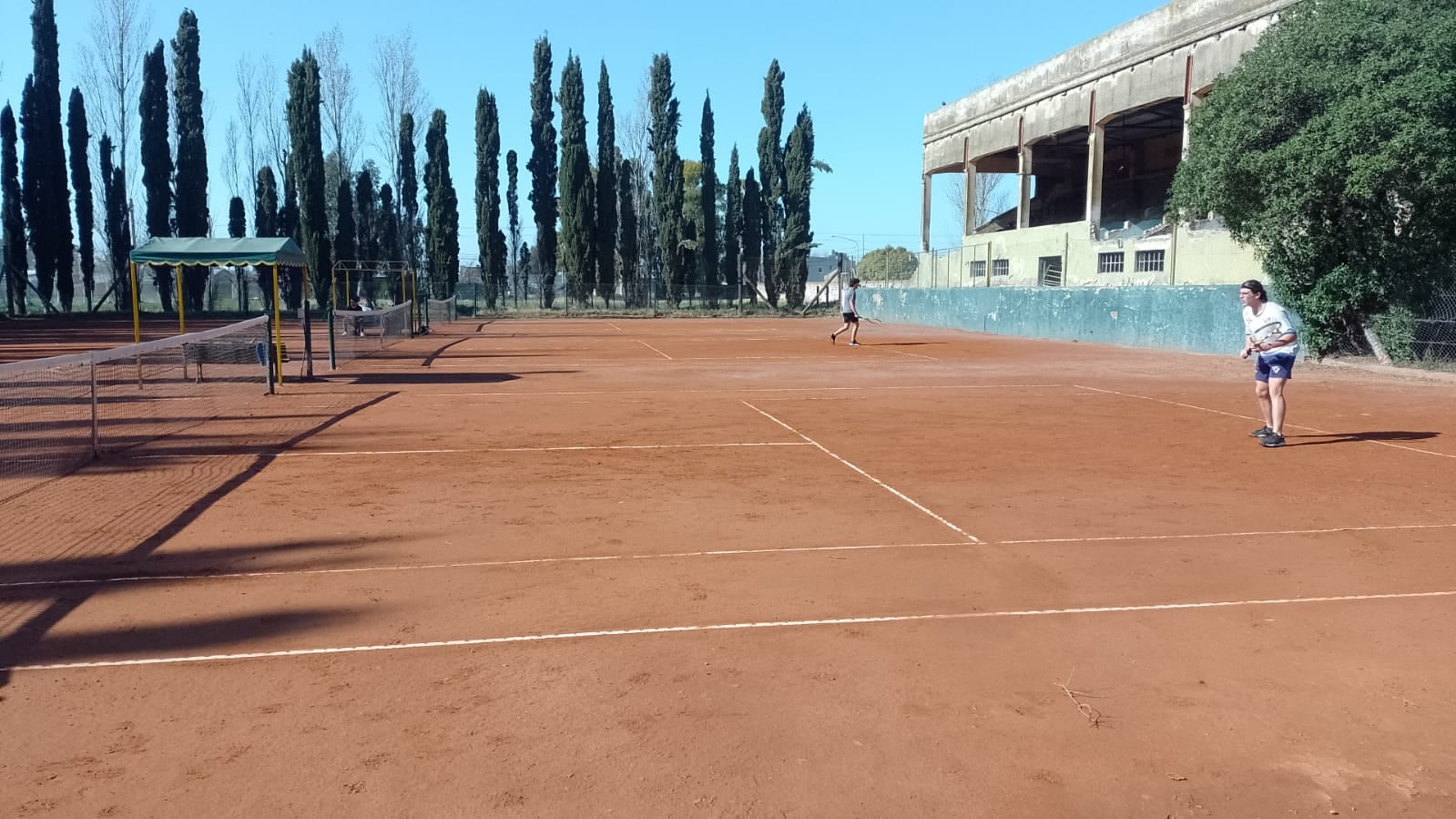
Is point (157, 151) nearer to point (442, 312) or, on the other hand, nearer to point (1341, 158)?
point (442, 312)

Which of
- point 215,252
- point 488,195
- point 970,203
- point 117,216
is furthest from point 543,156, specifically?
point 215,252

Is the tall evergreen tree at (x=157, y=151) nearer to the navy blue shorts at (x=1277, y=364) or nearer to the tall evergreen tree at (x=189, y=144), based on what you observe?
the tall evergreen tree at (x=189, y=144)

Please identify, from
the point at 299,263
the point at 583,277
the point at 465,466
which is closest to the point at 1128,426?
the point at 465,466

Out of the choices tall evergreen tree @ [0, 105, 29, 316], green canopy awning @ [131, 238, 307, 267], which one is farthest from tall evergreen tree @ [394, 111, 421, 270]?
green canopy awning @ [131, 238, 307, 267]

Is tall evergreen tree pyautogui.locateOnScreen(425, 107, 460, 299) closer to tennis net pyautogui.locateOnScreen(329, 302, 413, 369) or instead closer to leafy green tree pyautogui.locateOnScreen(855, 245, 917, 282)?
tennis net pyautogui.locateOnScreen(329, 302, 413, 369)

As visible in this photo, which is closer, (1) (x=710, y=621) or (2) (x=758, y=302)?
(1) (x=710, y=621)

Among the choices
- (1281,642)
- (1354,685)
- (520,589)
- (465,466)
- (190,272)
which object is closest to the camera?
(1354,685)

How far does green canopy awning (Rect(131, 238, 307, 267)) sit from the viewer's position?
58.3ft

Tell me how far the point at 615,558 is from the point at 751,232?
6189cm

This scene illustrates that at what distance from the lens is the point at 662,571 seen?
20.5 feet

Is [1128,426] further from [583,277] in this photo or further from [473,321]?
[583,277]

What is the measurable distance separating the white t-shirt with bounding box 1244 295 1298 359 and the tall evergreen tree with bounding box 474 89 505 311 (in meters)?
53.4

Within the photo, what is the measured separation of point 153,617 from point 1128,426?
1043cm

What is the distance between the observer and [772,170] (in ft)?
215
